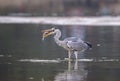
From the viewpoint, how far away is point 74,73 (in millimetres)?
16422

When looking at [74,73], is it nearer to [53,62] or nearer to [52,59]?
[53,62]

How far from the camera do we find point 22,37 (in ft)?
95.5

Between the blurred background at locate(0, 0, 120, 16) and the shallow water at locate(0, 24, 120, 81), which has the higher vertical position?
the blurred background at locate(0, 0, 120, 16)

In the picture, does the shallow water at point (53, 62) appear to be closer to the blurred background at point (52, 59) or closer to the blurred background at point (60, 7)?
the blurred background at point (52, 59)

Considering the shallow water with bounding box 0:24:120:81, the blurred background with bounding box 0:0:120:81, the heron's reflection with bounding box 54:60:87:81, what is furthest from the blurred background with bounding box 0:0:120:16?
the heron's reflection with bounding box 54:60:87:81

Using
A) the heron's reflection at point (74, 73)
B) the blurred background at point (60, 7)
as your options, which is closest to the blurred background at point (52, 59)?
the heron's reflection at point (74, 73)

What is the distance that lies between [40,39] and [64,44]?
28.3 feet

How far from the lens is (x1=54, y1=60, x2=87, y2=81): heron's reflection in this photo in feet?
50.7

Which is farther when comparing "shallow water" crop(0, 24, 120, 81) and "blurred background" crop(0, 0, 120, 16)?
"blurred background" crop(0, 0, 120, 16)

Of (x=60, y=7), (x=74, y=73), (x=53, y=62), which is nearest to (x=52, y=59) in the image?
(x=53, y=62)

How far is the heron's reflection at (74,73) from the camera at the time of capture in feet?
50.7

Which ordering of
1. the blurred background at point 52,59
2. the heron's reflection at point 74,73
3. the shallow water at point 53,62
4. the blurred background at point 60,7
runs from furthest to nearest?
1. the blurred background at point 60,7
2. the blurred background at point 52,59
3. the shallow water at point 53,62
4. the heron's reflection at point 74,73

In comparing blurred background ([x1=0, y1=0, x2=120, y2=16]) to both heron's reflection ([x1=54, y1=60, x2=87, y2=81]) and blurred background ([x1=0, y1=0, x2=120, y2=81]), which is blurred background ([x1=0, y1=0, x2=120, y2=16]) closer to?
blurred background ([x1=0, y1=0, x2=120, y2=81])

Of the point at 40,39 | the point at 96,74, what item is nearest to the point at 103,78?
the point at 96,74
